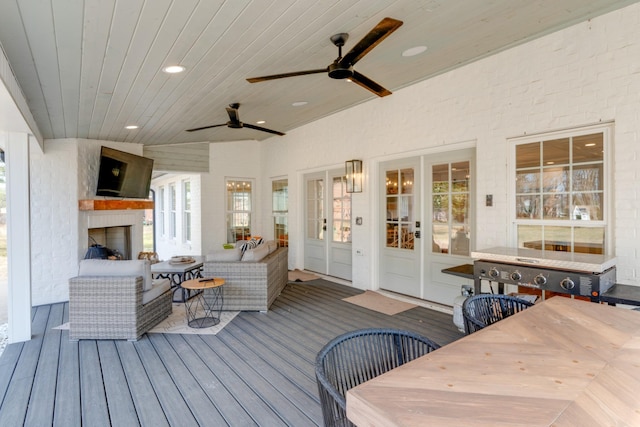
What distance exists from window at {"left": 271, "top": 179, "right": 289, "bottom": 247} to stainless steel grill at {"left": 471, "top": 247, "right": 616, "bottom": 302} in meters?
5.15

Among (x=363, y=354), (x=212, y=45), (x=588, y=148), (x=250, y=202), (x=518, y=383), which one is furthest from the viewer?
(x=250, y=202)

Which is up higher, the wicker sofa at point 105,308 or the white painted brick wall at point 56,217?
the white painted brick wall at point 56,217

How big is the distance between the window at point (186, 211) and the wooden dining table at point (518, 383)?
8189mm

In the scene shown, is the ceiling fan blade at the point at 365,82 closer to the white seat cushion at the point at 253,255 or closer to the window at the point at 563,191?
the window at the point at 563,191

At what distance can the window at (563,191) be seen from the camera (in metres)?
3.44

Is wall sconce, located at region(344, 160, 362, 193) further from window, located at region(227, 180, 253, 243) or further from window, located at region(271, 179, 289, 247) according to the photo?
window, located at region(227, 180, 253, 243)

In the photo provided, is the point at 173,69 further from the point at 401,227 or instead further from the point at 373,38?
the point at 401,227

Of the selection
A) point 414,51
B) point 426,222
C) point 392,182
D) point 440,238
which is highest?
point 414,51

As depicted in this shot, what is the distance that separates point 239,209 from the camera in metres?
8.48

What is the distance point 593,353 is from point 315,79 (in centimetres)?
391

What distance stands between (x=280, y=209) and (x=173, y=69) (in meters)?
5.27

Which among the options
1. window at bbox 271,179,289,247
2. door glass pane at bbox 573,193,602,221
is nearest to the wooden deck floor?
door glass pane at bbox 573,193,602,221

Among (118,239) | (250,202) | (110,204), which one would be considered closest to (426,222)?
(250,202)

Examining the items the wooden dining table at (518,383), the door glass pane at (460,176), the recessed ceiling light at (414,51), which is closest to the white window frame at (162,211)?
the door glass pane at (460,176)
